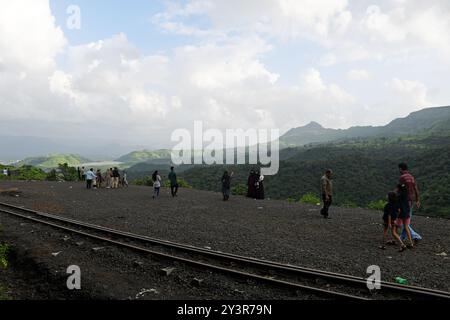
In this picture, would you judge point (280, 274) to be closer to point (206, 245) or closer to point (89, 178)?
point (206, 245)

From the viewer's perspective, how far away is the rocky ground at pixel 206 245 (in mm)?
6836

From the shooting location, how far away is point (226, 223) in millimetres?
14055

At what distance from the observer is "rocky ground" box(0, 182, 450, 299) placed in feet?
22.4

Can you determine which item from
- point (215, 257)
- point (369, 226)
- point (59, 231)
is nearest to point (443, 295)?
point (215, 257)

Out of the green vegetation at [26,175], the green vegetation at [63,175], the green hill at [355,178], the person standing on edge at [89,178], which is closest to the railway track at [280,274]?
the person standing on edge at [89,178]

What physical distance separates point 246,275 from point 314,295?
1404 mm

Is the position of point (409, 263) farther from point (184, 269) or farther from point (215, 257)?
point (184, 269)

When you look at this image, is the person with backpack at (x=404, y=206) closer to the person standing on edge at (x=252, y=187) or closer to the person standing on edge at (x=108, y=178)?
the person standing on edge at (x=252, y=187)

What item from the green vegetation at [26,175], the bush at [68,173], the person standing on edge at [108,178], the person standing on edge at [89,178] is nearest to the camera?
the person standing on edge at [89,178]

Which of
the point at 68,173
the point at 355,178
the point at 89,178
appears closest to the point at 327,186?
the point at 89,178

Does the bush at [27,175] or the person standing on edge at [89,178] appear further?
the bush at [27,175]

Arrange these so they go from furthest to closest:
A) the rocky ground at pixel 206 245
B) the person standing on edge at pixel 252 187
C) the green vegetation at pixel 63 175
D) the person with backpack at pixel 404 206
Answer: the green vegetation at pixel 63 175
the person standing on edge at pixel 252 187
the person with backpack at pixel 404 206
the rocky ground at pixel 206 245

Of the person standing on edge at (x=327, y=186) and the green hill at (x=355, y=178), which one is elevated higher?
the person standing on edge at (x=327, y=186)
